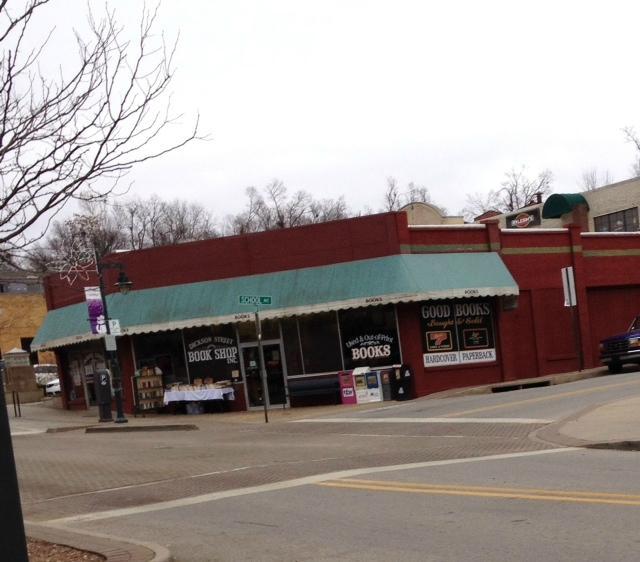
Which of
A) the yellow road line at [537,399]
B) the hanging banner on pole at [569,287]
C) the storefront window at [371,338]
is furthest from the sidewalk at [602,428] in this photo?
the hanging banner on pole at [569,287]

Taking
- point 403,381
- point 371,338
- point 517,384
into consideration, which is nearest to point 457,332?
point 517,384

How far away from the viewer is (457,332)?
26797mm

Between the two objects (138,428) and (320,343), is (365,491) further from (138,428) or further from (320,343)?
(320,343)

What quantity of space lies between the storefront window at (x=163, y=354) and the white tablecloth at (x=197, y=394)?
0.99 m

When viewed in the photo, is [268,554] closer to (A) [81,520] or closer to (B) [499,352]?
(A) [81,520]

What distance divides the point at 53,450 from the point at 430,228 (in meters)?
13.3

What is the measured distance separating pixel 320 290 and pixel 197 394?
526 cm

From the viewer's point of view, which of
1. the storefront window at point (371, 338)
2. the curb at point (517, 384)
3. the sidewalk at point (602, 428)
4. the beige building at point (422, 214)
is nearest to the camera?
the sidewalk at point (602, 428)

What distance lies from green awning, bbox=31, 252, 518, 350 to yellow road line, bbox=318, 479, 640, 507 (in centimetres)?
1399

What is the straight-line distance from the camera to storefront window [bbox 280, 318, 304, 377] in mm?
26719

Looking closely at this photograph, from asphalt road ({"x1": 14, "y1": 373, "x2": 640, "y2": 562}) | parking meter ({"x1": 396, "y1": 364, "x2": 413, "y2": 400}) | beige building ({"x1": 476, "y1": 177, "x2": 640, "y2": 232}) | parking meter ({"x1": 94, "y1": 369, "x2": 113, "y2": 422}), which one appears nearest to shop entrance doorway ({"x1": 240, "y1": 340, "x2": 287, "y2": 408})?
parking meter ({"x1": 396, "y1": 364, "x2": 413, "y2": 400})

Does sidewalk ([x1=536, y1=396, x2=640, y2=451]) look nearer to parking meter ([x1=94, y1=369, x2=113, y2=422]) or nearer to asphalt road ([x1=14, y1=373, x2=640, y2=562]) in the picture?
asphalt road ([x1=14, y1=373, x2=640, y2=562])

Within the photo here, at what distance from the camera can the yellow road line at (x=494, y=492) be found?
28.0 feet

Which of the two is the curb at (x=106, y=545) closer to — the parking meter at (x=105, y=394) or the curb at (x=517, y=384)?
the curb at (x=517, y=384)
